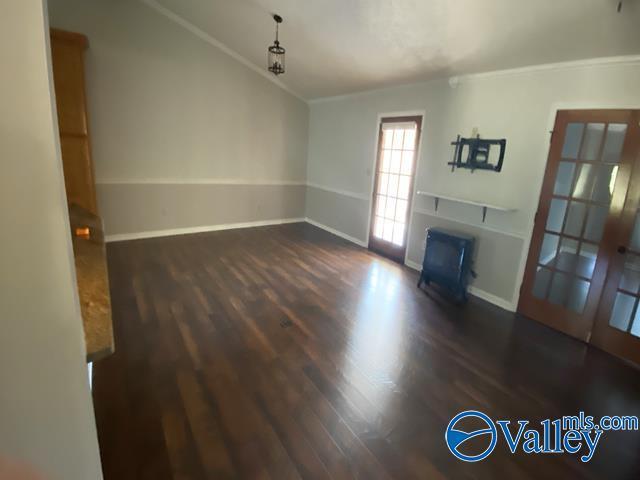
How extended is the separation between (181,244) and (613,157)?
201 inches

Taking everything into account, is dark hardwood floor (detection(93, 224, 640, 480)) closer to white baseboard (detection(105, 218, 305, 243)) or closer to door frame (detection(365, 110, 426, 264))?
white baseboard (detection(105, 218, 305, 243))

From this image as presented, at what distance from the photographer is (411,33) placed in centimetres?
317

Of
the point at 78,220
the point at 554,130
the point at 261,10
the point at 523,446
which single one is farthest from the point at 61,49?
the point at 523,446

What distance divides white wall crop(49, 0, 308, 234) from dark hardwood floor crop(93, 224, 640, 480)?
5.35ft

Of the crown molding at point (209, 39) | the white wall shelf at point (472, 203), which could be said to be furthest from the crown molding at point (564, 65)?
the crown molding at point (209, 39)

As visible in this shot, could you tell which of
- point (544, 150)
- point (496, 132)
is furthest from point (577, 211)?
point (496, 132)

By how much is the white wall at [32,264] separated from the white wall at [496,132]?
12.0 feet

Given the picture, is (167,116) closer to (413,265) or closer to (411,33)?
(411,33)

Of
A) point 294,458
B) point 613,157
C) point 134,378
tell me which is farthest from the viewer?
point 613,157

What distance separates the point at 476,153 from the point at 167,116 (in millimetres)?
4334

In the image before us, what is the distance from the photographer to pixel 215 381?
7.23 ft

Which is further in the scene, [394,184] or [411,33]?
[394,184]

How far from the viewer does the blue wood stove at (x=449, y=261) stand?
3594 mm

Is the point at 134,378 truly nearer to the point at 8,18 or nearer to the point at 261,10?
the point at 8,18
